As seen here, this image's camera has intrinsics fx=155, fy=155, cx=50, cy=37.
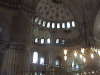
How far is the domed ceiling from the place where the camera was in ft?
90.7

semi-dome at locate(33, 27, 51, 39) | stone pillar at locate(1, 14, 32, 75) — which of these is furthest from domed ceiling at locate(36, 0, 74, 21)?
stone pillar at locate(1, 14, 32, 75)

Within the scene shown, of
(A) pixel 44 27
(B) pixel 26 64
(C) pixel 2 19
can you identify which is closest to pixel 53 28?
(A) pixel 44 27

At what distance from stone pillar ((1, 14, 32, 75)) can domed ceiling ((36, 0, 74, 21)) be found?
1147 centimetres

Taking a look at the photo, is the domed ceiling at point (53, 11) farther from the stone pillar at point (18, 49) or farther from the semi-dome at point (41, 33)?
the stone pillar at point (18, 49)

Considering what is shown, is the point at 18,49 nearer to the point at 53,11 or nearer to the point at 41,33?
the point at 53,11

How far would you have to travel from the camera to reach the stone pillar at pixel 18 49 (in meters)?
14.8

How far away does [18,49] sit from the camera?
15.4 meters

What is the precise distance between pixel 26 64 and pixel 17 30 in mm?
3614

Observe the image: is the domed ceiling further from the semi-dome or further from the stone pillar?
the stone pillar

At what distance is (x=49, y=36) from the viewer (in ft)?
102

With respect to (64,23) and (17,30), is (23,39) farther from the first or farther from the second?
(64,23)

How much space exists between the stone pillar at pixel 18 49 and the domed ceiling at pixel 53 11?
1147 cm

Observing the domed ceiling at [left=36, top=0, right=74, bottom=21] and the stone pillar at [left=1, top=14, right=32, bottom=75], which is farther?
the domed ceiling at [left=36, top=0, right=74, bottom=21]

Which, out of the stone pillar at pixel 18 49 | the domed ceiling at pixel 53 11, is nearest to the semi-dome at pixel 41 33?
the domed ceiling at pixel 53 11
